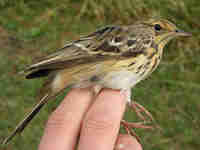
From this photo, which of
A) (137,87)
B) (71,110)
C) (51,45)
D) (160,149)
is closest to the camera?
(71,110)

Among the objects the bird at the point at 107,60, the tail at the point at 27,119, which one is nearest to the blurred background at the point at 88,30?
the tail at the point at 27,119

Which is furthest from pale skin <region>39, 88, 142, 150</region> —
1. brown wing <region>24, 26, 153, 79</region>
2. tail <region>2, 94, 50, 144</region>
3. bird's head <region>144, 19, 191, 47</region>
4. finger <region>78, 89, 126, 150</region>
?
bird's head <region>144, 19, 191, 47</region>

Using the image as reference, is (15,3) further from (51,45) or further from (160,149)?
(160,149)

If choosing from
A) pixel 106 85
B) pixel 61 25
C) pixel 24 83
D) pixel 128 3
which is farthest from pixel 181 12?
pixel 106 85

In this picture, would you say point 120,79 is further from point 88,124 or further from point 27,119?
point 27,119

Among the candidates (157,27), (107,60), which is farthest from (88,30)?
(107,60)

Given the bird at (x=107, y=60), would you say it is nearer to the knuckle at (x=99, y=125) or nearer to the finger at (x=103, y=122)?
the finger at (x=103, y=122)
